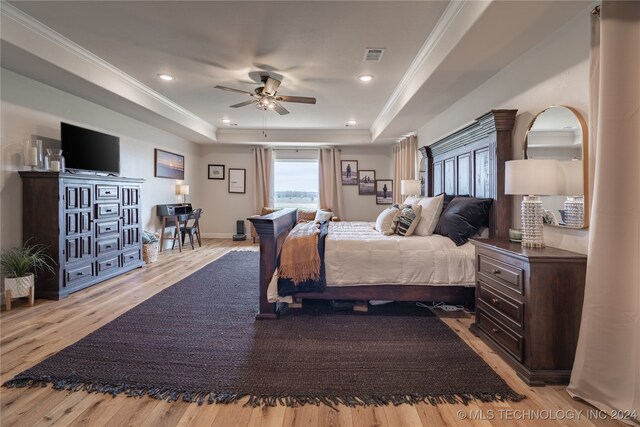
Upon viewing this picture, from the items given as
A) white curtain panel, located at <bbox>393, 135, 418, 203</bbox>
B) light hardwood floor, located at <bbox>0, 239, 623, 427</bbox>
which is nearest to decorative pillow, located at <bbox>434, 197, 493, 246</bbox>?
light hardwood floor, located at <bbox>0, 239, 623, 427</bbox>

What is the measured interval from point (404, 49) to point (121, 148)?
4.39m

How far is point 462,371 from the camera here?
1.83 meters

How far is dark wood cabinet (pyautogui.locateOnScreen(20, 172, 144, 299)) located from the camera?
10.2 feet

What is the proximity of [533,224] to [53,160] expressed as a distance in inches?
185

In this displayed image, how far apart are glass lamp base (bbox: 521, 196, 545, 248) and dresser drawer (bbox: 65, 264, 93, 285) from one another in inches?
173

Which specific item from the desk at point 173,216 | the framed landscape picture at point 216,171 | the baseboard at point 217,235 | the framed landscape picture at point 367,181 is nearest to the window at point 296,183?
the framed landscape picture at point 367,181

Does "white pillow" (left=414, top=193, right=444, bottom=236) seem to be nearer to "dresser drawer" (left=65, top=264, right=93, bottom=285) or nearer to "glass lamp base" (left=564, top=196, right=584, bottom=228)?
"glass lamp base" (left=564, top=196, right=584, bottom=228)

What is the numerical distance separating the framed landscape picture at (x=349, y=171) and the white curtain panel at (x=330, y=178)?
16 cm

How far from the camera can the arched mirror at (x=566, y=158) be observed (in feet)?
6.20

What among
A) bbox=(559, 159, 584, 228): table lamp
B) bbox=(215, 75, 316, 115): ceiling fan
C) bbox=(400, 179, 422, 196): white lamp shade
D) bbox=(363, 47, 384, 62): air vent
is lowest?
bbox=(559, 159, 584, 228): table lamp

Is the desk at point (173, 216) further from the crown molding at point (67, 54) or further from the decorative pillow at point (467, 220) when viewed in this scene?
the decorative pillow at point (467, 220)

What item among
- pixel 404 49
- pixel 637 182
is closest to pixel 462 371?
pixel 637 182

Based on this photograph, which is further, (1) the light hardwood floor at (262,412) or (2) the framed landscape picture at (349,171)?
(2) the framed landscape picture at (349,171)

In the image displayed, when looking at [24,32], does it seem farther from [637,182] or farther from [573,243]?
[573,243]
